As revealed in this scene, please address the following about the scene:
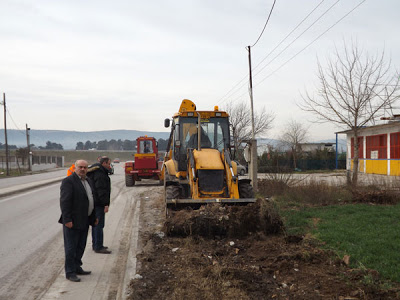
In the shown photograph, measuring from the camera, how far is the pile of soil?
509cm

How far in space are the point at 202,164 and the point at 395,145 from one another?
21.8 m

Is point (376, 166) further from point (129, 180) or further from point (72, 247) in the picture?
point (72, 247)

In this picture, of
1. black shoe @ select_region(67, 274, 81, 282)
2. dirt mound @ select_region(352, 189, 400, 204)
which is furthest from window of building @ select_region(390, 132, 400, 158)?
black shoe @ select_region(67, 274, 81, 282)

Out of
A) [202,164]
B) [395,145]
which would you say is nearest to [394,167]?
[395,145]

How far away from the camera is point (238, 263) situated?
21.4ft

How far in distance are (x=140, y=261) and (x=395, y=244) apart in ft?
14.2

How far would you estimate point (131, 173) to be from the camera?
23375 millimetres

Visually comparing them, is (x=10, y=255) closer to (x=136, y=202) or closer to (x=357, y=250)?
(x=357, y=250)

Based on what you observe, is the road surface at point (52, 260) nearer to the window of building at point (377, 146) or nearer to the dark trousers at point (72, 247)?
the dark trousers at point (72, 247)

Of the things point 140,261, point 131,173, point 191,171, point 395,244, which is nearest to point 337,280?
point 395,244

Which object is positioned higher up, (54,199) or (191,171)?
(191,171)

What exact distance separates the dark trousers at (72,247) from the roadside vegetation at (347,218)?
408 cm

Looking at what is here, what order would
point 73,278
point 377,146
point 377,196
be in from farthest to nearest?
point 377,146, point 377,196, point 73,278

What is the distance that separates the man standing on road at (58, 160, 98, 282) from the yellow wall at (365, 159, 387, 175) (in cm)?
2650
